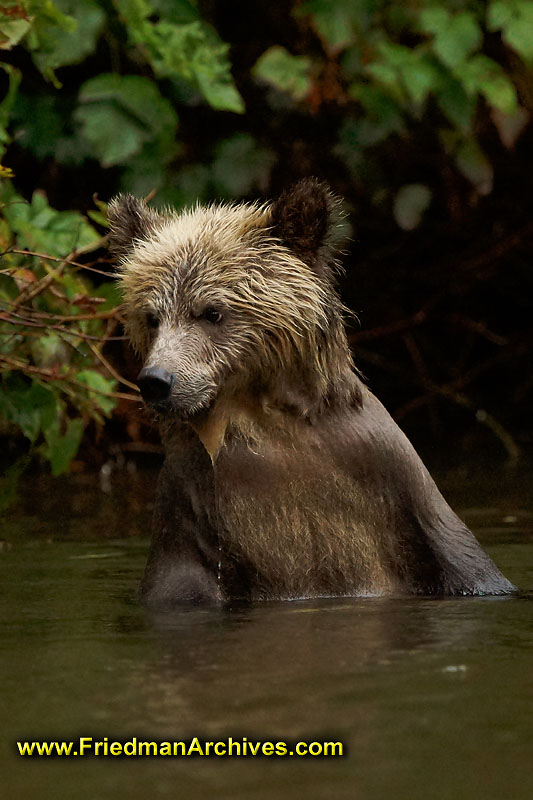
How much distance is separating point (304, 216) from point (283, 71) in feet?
12.1

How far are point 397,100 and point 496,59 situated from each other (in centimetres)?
99

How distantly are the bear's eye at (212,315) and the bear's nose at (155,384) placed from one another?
32cm

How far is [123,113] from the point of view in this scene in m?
7.39

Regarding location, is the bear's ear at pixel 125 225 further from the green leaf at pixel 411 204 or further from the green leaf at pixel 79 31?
the green leaf at pixel 411 204

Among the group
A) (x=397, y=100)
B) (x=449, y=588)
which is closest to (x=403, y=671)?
(x=449, y=588)

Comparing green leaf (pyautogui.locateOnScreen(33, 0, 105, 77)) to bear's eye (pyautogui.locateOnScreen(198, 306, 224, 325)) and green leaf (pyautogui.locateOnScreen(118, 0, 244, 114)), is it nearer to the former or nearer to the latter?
green leaf (pyautogui.locateOnScreen(118, 0, 244, 114))

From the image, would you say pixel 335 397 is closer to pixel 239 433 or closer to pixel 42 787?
pixel 239 433

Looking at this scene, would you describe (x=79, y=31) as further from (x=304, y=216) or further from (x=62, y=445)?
(x=304, y=216)

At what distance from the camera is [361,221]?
9.96m

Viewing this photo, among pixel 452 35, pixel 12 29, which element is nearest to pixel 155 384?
pixel 12 29

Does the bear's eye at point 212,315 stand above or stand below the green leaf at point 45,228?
below

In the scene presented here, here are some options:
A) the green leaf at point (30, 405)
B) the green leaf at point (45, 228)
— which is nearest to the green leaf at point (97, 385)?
the green leaf at point (30, 405)

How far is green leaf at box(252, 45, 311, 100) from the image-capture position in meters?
8.10

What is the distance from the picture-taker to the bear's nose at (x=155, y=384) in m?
4.33
